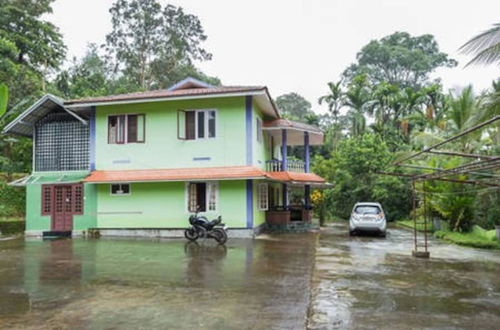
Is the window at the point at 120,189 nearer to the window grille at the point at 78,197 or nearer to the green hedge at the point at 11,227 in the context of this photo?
the window grille at the point at 78,197

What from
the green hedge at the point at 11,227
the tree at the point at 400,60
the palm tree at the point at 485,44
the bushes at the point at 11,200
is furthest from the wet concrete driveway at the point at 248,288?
the tree at the point at 400,60

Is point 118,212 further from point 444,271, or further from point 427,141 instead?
point 427,141

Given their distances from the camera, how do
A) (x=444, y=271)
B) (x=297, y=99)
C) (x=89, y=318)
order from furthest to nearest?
(x=297, y=99) → (x=444, y=271) → (x=89, y=318)

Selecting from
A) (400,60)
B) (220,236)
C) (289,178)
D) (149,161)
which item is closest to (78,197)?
(149,161)

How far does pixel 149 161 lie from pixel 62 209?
4.25 meters

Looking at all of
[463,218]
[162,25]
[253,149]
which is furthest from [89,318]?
[162,25]

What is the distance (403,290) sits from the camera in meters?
7.27

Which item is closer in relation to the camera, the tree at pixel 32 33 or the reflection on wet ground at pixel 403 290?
the reflection on wet ground at pixel 403 290

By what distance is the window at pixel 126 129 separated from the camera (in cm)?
1702

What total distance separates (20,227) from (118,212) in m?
6.32

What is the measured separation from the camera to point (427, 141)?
20922 mm

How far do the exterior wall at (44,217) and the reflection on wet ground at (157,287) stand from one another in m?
3.92

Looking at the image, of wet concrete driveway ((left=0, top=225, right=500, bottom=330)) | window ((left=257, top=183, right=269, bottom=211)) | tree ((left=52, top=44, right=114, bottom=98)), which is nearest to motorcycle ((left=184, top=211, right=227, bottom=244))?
wet concrete driveway ((left=0, top=225, right=500, bottom=330))

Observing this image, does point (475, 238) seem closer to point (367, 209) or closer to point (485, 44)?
point (367, 209)
